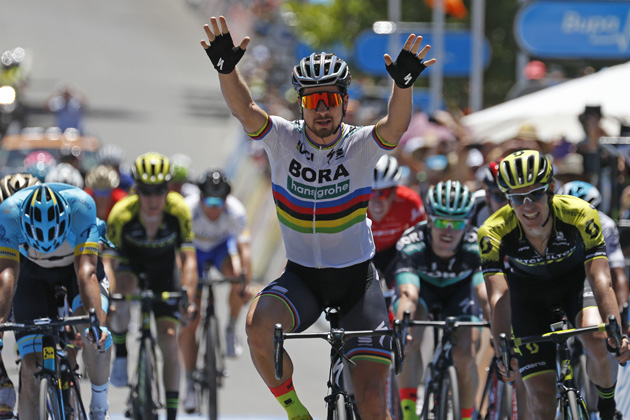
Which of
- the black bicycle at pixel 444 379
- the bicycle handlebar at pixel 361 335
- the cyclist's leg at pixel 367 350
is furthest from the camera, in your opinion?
the black bicycle at pixel 444 379

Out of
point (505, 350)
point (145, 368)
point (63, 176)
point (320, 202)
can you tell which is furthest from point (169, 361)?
point (505, 350)

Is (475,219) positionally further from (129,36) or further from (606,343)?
(129,36)

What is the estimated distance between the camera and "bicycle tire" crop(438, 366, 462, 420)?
730 centimetres

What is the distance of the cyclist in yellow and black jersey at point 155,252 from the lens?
863 cm

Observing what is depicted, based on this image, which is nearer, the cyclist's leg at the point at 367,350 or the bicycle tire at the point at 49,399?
the cyclist's leg at the point at 367,350

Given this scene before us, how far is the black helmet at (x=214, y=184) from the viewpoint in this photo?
10031mm

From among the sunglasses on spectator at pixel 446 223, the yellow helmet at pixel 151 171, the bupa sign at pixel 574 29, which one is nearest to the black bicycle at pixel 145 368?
the yellow helmet at pixel 151 171

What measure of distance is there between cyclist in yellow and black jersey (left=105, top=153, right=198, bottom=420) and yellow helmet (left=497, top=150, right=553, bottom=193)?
308cm

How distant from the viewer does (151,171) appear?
8609mm

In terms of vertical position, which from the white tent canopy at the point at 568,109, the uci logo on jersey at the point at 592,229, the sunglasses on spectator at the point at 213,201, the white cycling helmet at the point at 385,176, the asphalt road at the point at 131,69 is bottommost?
the uci logo on jersey at the point at 592,229

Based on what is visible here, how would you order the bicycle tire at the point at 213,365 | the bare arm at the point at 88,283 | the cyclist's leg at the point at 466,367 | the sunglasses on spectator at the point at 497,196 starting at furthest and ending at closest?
the bicycle tire at the point at 213,365, the sunglasses on spectator at the point at 497,196, the cyclist's leg at the point at 466,367, the bare arm at the point at 88,283

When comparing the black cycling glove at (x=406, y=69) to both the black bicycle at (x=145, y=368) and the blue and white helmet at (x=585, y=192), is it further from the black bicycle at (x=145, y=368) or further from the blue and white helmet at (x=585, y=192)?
the black bicycle at (x=145, y=368)

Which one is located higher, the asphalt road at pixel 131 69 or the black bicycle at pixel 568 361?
the asphalt road at pixel 131 69

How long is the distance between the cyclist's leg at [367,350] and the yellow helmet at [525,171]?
98 cm
